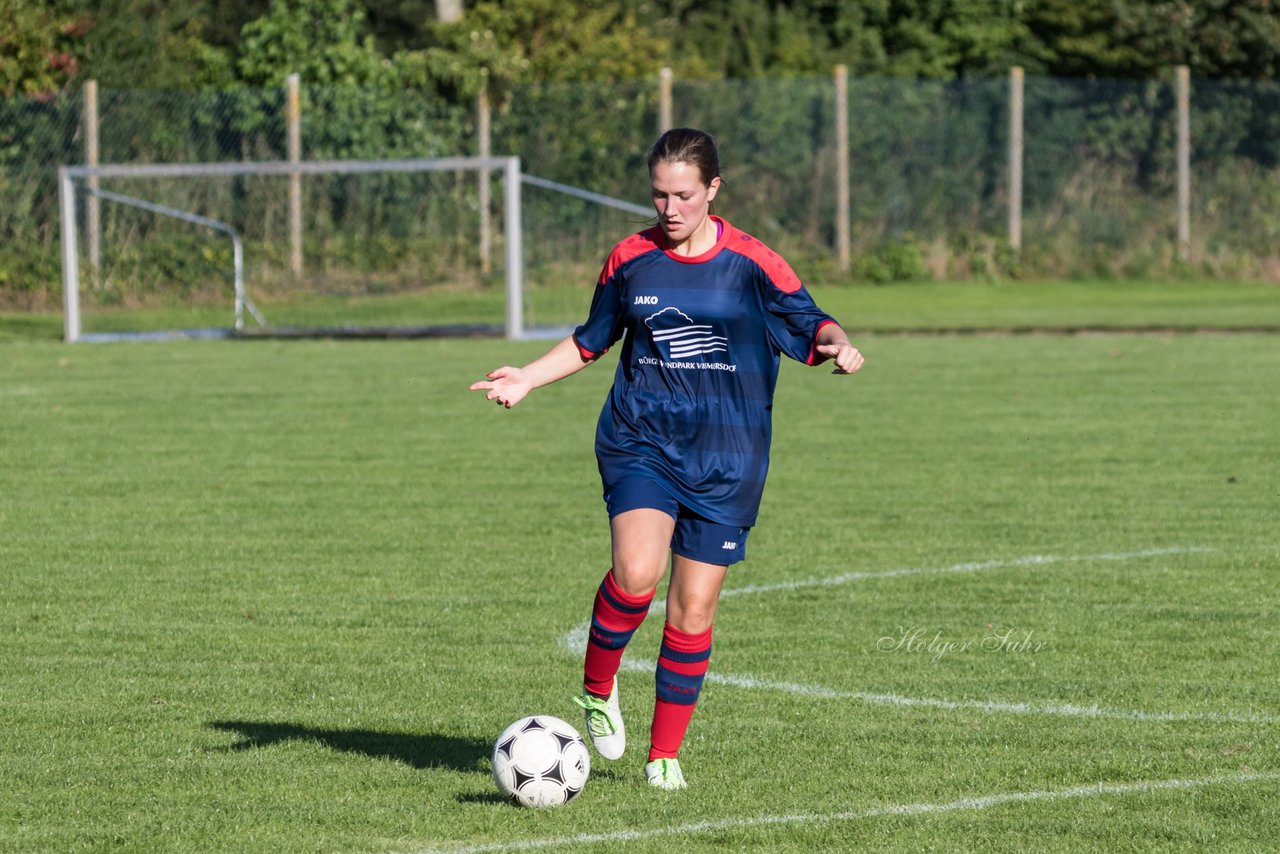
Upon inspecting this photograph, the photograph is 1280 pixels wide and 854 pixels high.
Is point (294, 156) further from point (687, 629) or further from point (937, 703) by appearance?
point (687, 629)

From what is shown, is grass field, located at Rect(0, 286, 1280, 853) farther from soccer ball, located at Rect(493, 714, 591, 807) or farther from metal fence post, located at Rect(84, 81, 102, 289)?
metal fence post, located at Rect(84, 81, 102, 289)

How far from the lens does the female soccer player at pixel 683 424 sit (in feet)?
17.2

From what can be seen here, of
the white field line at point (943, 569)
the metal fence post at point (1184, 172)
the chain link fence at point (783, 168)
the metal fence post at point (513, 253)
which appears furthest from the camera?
the metal fence post at point (1184, 172)

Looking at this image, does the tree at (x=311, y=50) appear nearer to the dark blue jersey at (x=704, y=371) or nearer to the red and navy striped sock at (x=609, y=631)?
the dark blue jersey at (x=704, y=371)

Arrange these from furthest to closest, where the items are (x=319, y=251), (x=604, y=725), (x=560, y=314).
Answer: (x=319, y=251) → (x=560, y=314) → (x=604, y=725)

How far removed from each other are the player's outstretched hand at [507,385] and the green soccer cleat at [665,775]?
3.51ft

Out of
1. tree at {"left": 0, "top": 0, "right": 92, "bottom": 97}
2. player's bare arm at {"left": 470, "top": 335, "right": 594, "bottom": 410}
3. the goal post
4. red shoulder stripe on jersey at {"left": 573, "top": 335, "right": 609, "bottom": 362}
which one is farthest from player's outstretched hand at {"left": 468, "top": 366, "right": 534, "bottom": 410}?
tree at {"left": 0, "top": 0, "right": 92, "bottom": 97}

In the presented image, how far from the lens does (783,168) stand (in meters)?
28.0

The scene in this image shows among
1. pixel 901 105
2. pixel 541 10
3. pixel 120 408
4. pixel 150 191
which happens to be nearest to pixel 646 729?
pixel 120 408

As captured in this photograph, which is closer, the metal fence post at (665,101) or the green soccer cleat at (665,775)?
the green soccer cleat at (665,775)

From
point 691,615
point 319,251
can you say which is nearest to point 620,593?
point 691,615

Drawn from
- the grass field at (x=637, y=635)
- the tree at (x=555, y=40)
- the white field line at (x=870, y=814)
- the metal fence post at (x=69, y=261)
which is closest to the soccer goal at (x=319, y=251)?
the metal fence post at (x=69, y=261)

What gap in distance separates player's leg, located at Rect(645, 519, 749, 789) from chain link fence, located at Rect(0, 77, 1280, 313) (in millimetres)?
18078

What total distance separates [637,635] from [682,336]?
7.90 feet
